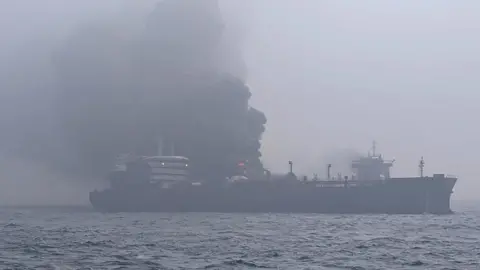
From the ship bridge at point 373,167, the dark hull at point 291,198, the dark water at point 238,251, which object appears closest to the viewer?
the dark water at point 238,251

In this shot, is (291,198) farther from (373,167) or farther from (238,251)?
(238,251)

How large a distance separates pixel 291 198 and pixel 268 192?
4.40 metres

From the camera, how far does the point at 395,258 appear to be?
3456 centimetres

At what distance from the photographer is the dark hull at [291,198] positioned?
358 ft

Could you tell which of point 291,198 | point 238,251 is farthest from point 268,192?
point 238,251

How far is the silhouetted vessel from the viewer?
109812mm

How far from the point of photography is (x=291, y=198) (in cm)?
11831

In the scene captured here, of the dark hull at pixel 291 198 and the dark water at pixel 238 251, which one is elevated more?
the dark hull at pixel 291 198

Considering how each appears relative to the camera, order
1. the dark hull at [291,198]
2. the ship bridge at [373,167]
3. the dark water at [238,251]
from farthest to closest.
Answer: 1. the ship bridge at [373,167]
2. the dark hull at [291,198]
3. the dark water at [238,251]

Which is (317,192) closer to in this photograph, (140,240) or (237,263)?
(140,240)

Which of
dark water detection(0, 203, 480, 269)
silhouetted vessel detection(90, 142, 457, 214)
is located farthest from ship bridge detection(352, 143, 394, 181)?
dark water detection(0, 203, 480, 269)

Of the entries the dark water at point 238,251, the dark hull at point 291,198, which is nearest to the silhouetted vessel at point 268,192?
the dark hull at point 291,198

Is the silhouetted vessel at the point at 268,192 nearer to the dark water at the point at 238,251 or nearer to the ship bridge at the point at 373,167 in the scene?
the ship bridge at the point at 373,167

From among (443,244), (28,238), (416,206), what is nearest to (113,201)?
(416,206)
